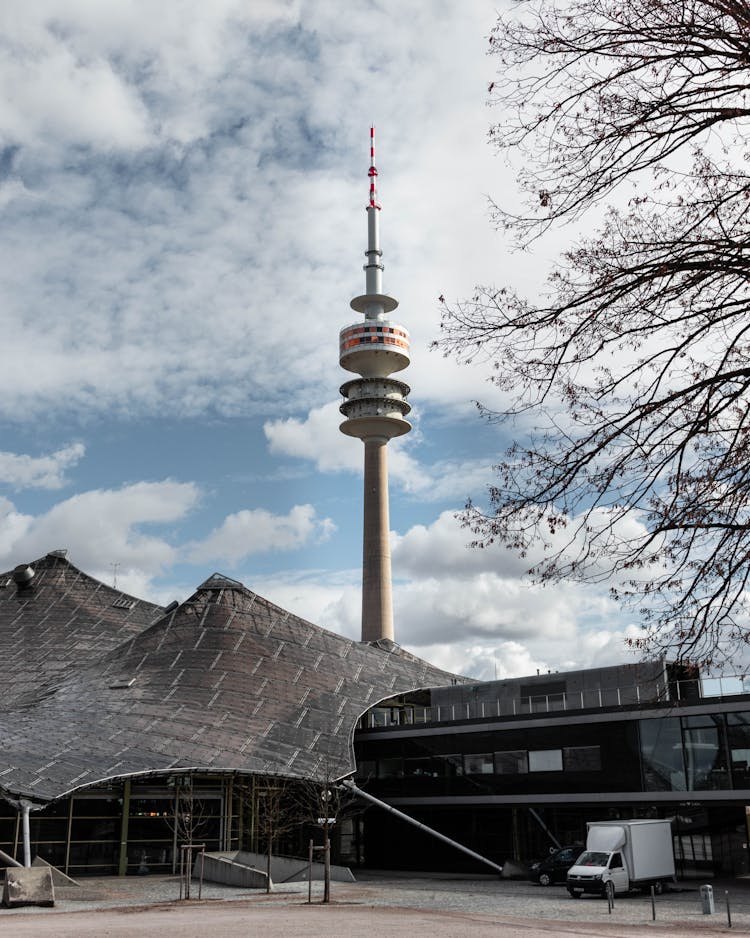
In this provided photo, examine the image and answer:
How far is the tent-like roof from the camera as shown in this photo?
122ft

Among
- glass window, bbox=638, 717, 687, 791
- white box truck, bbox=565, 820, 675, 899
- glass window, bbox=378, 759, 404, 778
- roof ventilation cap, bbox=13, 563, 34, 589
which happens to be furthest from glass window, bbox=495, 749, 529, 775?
roof ventilation cap, bbox=13, 563, 34, 589

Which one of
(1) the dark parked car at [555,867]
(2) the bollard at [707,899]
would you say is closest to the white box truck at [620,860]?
(1) the dark parked car at [555,867]

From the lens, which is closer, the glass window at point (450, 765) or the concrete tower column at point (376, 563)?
the glass window at point (450, 765)

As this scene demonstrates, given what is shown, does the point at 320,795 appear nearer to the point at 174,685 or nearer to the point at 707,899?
the point at 174,685

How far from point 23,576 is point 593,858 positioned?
42036 mm

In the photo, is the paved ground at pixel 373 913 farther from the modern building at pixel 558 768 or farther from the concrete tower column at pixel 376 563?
the concrete tower column at pixel 376 563

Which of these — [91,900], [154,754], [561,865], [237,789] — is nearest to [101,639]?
[237,789]

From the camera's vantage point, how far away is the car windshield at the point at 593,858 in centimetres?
3125

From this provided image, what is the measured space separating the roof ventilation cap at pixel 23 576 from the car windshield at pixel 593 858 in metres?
41.4

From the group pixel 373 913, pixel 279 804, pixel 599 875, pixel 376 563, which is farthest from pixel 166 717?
pixel 376 563

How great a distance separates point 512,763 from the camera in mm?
41250

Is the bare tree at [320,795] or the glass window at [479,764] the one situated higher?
the glass window at [479,764]

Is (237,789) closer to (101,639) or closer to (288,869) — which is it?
(288,869)

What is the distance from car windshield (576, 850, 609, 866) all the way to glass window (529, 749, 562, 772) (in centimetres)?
727
